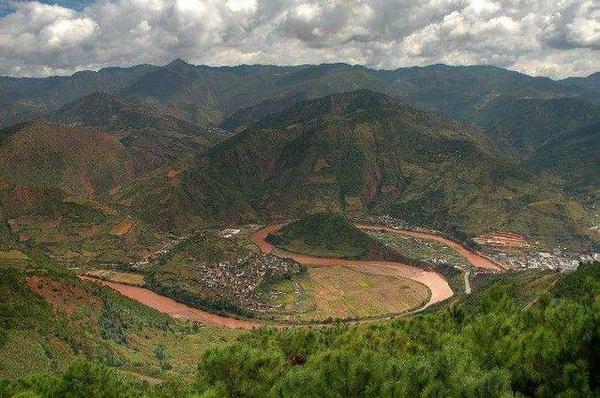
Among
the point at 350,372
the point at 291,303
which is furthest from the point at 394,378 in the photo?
the point at 291,303

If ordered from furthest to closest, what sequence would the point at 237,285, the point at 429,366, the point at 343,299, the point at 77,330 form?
1. the point at 237,285
2. the point at 343,299
3. the point at 77,330
4. the point at 429,366

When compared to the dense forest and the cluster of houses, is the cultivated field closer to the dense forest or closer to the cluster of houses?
the cluster of houses

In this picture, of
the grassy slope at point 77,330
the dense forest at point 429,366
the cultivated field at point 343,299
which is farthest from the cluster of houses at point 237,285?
the dense forest at point 429,366

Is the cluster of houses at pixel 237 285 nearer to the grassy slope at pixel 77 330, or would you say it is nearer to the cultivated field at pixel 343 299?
the cultivated field at pixel 343 299

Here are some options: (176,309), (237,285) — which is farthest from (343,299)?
(176,309)

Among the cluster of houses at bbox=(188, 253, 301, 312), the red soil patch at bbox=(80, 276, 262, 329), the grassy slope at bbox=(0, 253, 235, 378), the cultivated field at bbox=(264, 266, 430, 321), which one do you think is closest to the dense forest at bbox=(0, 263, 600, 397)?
the grassy slope at bbox=(0, 253, 235, 378)

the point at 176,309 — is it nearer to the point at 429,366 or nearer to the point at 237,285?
the point at 237,285
